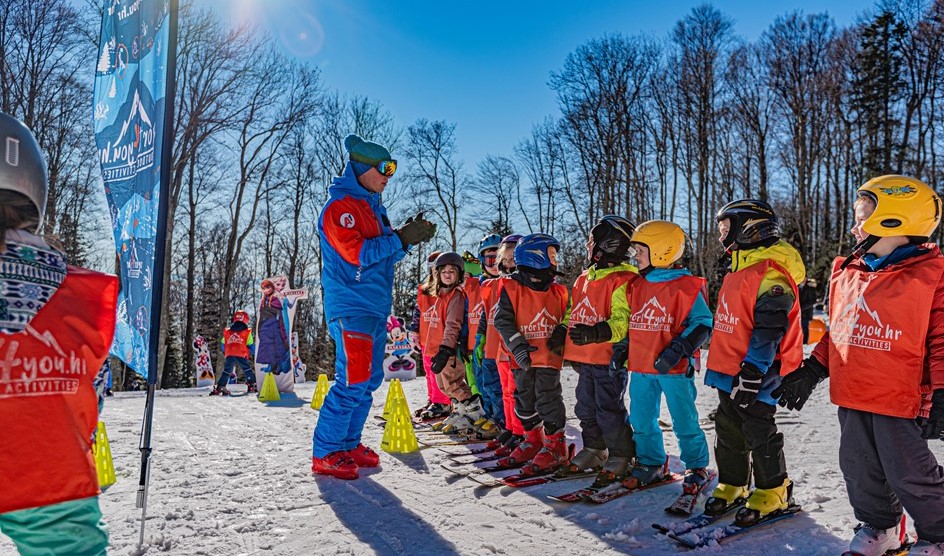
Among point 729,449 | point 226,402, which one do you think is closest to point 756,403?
point 729,449

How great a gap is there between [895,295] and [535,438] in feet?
11.0

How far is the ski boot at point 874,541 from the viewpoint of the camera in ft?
10.5

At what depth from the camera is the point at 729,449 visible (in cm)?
402

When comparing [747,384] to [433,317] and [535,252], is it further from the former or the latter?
[433,317]

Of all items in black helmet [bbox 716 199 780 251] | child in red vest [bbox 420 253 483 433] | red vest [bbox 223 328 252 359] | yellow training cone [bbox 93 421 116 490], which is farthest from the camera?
red vest [bbox 223 328 252 359]

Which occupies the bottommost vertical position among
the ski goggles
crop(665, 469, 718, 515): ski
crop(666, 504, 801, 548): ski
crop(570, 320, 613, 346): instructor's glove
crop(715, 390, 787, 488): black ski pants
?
crop(666, 504, 801, 548): ski

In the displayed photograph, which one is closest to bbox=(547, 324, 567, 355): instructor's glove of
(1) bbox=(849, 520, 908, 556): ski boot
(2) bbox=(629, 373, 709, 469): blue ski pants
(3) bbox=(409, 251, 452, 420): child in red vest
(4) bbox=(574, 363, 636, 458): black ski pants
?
(4) bbox=(574, 363, 636, 458): black ski pants

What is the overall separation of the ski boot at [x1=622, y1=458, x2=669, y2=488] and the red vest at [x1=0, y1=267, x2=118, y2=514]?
3758mm

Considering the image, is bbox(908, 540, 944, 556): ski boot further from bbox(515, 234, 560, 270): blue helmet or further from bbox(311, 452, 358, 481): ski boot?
bbox(311, 452, 358, 481): ski boot

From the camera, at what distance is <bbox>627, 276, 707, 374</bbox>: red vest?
457 cm

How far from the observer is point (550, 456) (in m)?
5.35

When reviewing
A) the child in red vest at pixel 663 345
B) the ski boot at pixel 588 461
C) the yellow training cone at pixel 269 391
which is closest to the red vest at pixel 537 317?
the ski boot at pixel 588 461

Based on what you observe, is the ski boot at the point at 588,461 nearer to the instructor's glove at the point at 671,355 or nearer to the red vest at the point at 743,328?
the instructor's glove at the point at 671,355

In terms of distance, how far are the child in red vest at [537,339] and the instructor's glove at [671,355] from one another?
1.23 meters
